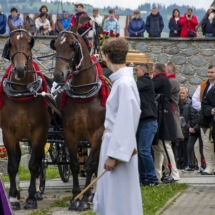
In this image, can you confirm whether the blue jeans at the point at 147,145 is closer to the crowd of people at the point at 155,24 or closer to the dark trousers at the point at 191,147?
the dark trousers at the point at 191,147

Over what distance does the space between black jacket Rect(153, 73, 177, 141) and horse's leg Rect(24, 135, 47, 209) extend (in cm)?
311

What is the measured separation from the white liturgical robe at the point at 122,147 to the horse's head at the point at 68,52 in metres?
3.68

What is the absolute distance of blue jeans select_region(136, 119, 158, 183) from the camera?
1338 cm

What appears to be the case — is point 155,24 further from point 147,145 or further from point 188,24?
point 147,145

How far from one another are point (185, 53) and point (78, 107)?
2035 cm

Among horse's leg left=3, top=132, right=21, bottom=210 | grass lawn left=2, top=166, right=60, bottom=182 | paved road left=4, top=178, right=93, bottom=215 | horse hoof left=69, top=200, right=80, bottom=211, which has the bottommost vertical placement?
grass lawn left=2, top=166, right=60, bottom=182

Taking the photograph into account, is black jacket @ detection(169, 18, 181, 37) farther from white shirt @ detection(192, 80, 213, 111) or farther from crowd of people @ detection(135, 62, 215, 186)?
crowd of people @ detection(135, 62, 215, 186)

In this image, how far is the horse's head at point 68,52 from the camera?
11.3 metres

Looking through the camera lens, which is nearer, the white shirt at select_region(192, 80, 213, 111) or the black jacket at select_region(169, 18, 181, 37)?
the white shirt at select_region(192, 80, 213, 111)

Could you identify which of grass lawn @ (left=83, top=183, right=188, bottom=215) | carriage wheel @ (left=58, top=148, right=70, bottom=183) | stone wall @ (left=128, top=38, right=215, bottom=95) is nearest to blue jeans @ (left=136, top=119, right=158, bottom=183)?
grass lawn @ (left=83, top=183, right=188, bottom=215)

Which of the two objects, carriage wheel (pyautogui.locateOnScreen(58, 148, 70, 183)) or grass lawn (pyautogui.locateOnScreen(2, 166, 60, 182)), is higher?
carriage wheel (pyautogui.locateOnScreen(58, 148, 70, 183))

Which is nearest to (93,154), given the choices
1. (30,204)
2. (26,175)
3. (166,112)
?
(30,204)

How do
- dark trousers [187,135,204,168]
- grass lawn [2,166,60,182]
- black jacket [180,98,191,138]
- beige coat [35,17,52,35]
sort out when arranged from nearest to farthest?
grass lawn [2,166,60,182]
dark trousers [187,135,204,168]
black jacket [180,98,191,138]
beige coat [35,17,52,35]

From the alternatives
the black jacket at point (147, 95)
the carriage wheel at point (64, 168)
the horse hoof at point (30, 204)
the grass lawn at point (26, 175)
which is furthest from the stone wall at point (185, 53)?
the horse hoof at point (30, 204)
